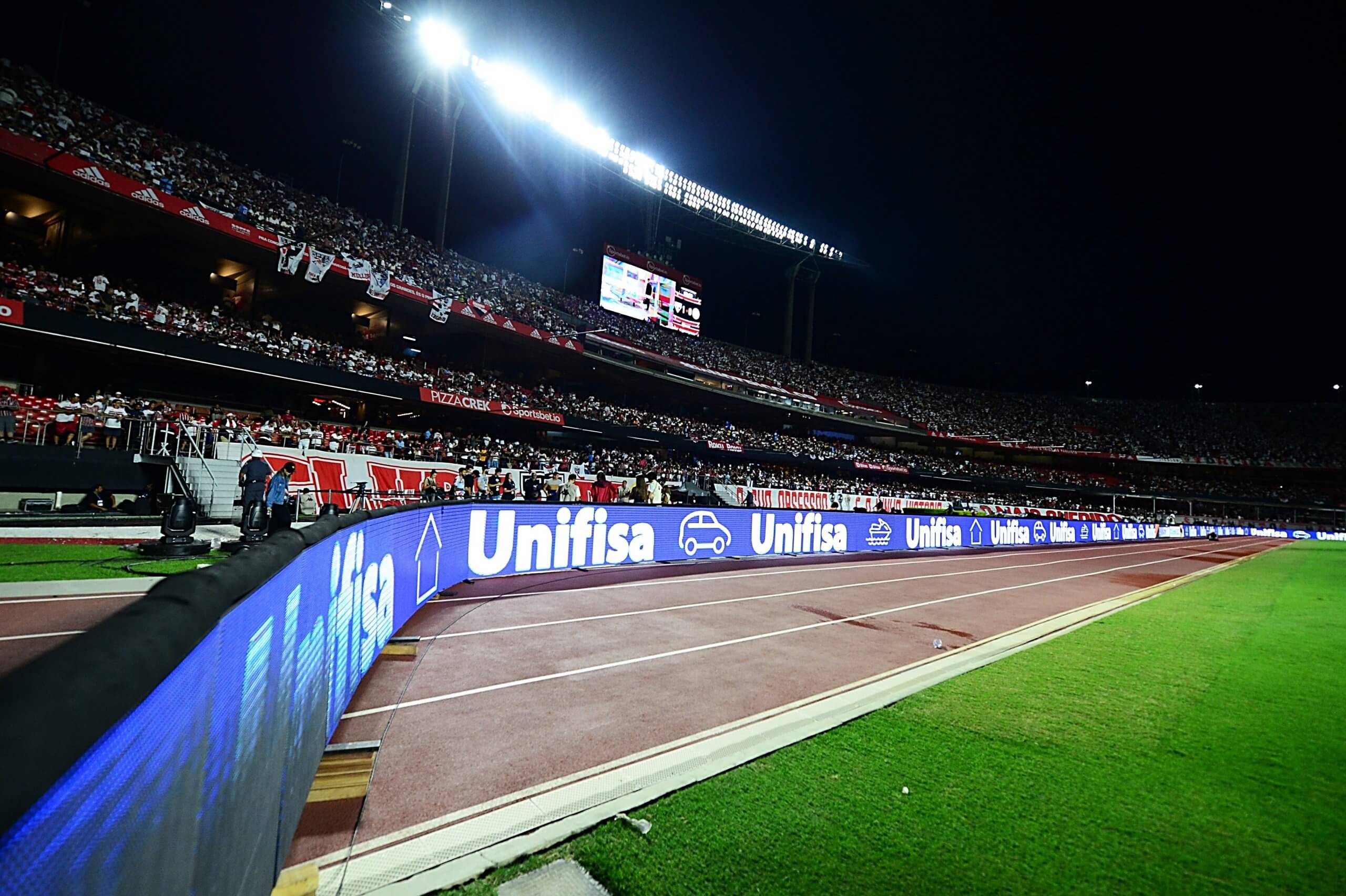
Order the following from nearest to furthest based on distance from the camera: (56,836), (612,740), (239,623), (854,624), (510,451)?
(56,836), (239,623), (612,740), (854,624), (510,451)

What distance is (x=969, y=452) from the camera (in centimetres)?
6531

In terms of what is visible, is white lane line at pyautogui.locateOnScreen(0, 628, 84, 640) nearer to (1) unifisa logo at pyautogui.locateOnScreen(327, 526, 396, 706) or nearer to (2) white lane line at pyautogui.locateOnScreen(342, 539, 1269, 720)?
(1) unifisa logo at pyautogui.locateOnScreen(327, 526, 396, 706)

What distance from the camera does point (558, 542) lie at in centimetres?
1220

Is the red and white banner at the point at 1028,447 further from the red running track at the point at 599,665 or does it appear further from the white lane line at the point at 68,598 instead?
the white lane line at the point at 68,598

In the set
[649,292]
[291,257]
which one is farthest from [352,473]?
[649,292]

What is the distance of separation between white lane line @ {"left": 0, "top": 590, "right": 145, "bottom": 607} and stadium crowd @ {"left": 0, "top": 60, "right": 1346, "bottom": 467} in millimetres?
16860

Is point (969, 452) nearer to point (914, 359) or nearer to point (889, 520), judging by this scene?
point (914, 359)

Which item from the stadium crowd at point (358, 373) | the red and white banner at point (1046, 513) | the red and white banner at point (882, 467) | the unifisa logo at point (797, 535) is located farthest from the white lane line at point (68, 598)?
the red and white banner at point (882, 467)

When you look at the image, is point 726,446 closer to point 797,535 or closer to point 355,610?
point 797,535

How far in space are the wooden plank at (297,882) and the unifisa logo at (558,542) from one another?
25.7ft

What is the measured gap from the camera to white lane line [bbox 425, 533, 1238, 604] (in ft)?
32.0

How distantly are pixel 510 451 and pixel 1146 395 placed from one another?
8380 centimetres

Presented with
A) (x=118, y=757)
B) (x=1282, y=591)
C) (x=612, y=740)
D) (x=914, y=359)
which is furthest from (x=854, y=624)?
(x=914, y=359)

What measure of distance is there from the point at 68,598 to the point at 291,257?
20.0 m
